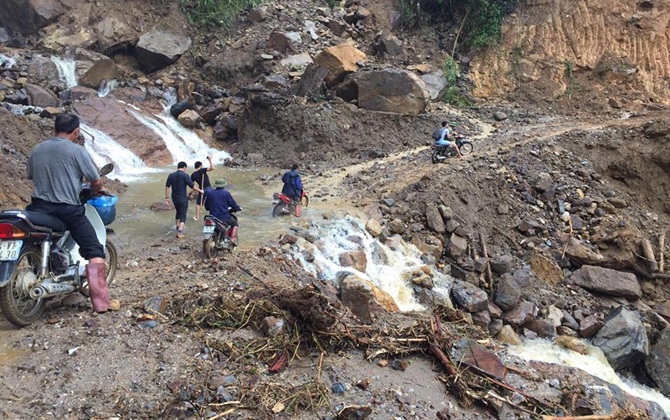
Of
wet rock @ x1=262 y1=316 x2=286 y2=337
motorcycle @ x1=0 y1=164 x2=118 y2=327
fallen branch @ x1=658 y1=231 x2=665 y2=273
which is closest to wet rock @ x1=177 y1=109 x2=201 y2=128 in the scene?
motorcycle @ x1=0 y1=164 x2=118 y2=327

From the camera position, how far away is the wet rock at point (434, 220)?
10.8 m

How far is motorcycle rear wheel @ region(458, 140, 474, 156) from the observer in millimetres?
13951

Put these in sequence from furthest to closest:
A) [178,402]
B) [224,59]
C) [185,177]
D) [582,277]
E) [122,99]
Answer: [224,59], [122,99], [582,277], [185,177], [178,402]

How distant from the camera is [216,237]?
7797 mm

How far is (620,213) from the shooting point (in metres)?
12.5

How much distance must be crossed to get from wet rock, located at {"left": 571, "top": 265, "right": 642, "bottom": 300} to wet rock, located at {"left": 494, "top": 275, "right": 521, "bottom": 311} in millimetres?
2163

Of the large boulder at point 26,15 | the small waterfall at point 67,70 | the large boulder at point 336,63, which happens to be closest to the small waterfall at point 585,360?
the large boulder at point 336,63

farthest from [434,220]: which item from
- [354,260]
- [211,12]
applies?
[211,12]

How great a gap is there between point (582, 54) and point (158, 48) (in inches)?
743

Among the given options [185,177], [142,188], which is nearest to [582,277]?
[185,177]

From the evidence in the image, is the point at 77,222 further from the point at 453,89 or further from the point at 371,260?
the point at 453,89

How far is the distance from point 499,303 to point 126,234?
731 cm

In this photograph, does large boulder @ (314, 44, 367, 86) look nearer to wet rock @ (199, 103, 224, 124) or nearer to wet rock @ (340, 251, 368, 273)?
wet rock @ (199, 103, 224, 124)

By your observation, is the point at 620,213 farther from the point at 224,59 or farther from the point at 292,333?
the point at 224,59
